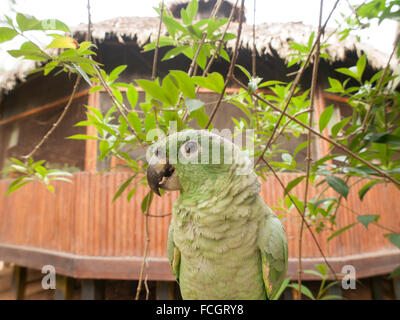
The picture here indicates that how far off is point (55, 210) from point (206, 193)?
1161 mm

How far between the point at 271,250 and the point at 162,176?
31 centimetres

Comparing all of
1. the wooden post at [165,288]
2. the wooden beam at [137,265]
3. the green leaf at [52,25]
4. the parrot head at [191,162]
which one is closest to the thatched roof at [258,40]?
the green leaf at [52,25]

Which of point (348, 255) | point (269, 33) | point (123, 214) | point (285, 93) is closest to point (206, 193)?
point (285, 93)

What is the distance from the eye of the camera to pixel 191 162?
0.47m

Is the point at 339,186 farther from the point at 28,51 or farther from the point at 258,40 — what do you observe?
the point at 28,51

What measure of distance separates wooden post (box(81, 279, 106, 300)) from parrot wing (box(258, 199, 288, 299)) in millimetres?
1219

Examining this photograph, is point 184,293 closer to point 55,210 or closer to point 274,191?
point 274,191

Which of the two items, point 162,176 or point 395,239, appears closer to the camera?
point 162,176

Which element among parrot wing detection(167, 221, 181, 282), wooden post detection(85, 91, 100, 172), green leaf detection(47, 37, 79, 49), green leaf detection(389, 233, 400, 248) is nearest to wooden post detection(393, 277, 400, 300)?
green leaf detection(389, 233, 400, 248)

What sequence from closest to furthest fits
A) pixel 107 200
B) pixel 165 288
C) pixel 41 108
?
1. pixel 41 108
2. pixel 165 288
3. pixel 107 200

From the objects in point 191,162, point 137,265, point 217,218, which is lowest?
point 137,265

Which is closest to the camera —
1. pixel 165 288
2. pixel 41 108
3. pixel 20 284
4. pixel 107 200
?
pixel 41 108

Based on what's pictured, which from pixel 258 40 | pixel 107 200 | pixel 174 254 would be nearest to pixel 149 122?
pixel 174 254

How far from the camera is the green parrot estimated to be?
472 millimetres
